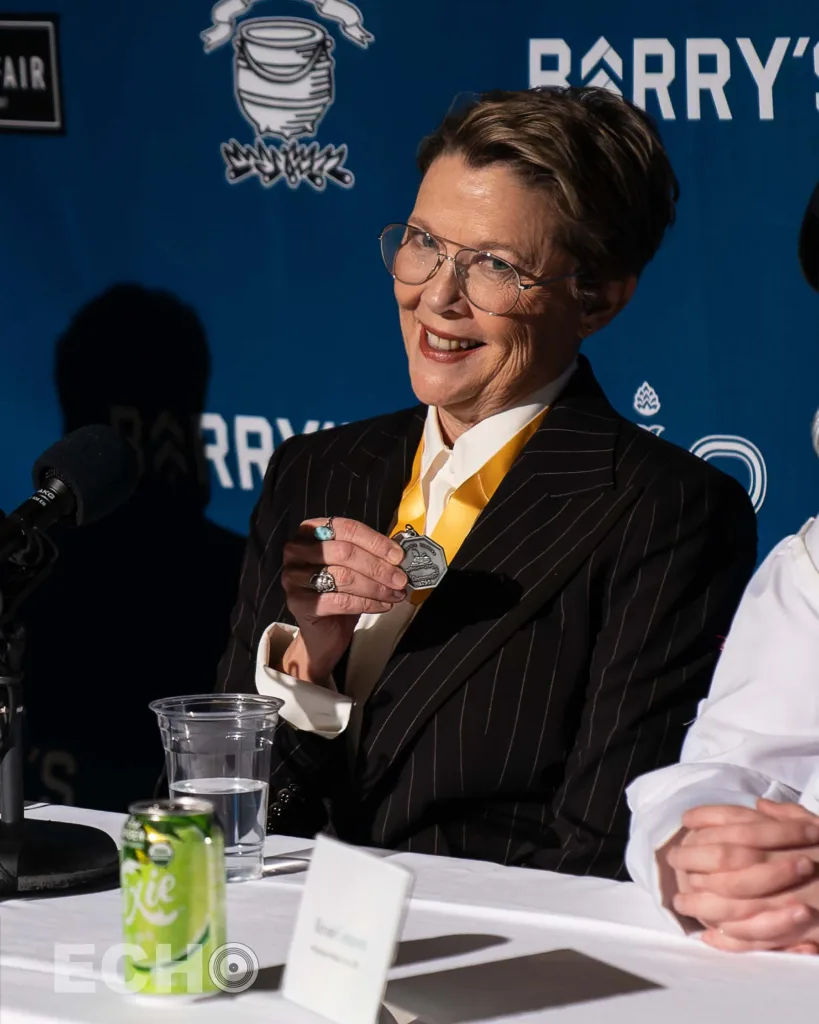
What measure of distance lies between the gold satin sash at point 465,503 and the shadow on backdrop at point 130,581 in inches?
26.6

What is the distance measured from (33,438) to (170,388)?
318 millimetres

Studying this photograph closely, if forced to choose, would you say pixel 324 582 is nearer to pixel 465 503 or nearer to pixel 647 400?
pixel 465 503

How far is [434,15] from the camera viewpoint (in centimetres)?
242

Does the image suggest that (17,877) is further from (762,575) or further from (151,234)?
(151,234)

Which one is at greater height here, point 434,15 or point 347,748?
point 434,15

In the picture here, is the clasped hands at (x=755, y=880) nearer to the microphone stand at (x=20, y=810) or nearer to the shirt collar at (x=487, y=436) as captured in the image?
the microphone stand at (x=20, y=810)

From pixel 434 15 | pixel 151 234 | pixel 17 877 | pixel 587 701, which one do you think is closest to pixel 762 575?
pixel 587 701

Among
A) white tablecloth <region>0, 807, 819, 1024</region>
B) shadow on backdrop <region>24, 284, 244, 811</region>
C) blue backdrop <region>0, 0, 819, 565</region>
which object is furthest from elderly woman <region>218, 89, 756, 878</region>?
shadow on backdrop <region>24, 284, 244, 811</region>

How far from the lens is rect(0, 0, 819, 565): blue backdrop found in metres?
2.29

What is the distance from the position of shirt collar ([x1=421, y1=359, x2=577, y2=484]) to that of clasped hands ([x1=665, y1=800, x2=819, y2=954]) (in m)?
0.91

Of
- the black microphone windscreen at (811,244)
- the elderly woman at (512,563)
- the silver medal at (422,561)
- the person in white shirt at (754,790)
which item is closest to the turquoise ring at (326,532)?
the elderly woman at (512,563)

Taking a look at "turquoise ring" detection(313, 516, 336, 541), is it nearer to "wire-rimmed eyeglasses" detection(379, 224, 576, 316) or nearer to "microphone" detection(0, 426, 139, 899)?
"microphone" detection(0, 426, 139, 899)

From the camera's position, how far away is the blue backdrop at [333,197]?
229cm

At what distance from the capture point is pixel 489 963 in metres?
1.18
